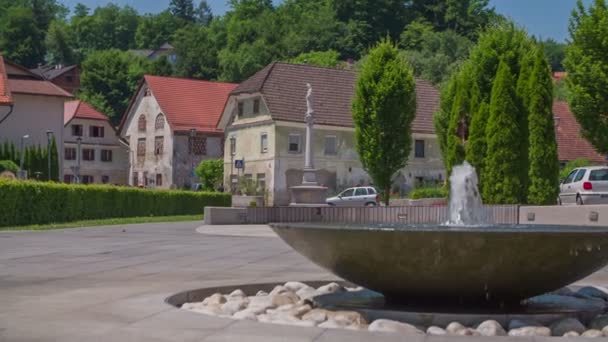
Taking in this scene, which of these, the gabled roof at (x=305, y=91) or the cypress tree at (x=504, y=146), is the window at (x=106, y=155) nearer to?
the gabled roof at (x=305, y=91)

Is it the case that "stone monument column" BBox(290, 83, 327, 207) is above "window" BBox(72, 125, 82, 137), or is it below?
below

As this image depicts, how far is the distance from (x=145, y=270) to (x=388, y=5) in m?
106

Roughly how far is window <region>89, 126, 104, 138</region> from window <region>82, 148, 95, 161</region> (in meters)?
1.45

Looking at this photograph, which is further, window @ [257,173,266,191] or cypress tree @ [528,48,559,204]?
window @ [257,173,266,191]

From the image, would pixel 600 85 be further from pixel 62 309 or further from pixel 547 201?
pixel 62 309

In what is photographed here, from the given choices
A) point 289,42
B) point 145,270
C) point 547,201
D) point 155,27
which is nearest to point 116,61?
point 289,42

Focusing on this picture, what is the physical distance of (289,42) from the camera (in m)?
119

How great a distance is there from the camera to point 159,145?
7956cm

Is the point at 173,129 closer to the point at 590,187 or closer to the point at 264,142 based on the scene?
the point at 264,142

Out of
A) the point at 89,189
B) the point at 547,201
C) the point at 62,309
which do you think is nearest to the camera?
the point at 62,309

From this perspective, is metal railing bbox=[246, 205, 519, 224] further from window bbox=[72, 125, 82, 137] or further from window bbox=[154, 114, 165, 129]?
window bbox=[72, 125, 82, 137]

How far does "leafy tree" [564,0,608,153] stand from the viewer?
42.2 metres

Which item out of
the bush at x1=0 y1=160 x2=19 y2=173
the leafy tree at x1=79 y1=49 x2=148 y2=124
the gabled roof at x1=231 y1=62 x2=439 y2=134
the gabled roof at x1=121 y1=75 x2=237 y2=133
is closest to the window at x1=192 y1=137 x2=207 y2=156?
the gabled roof at x1=121 y1=75 x2=237 y2=133

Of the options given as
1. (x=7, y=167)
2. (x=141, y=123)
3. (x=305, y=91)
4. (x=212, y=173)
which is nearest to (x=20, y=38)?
(x=141, y=123)
